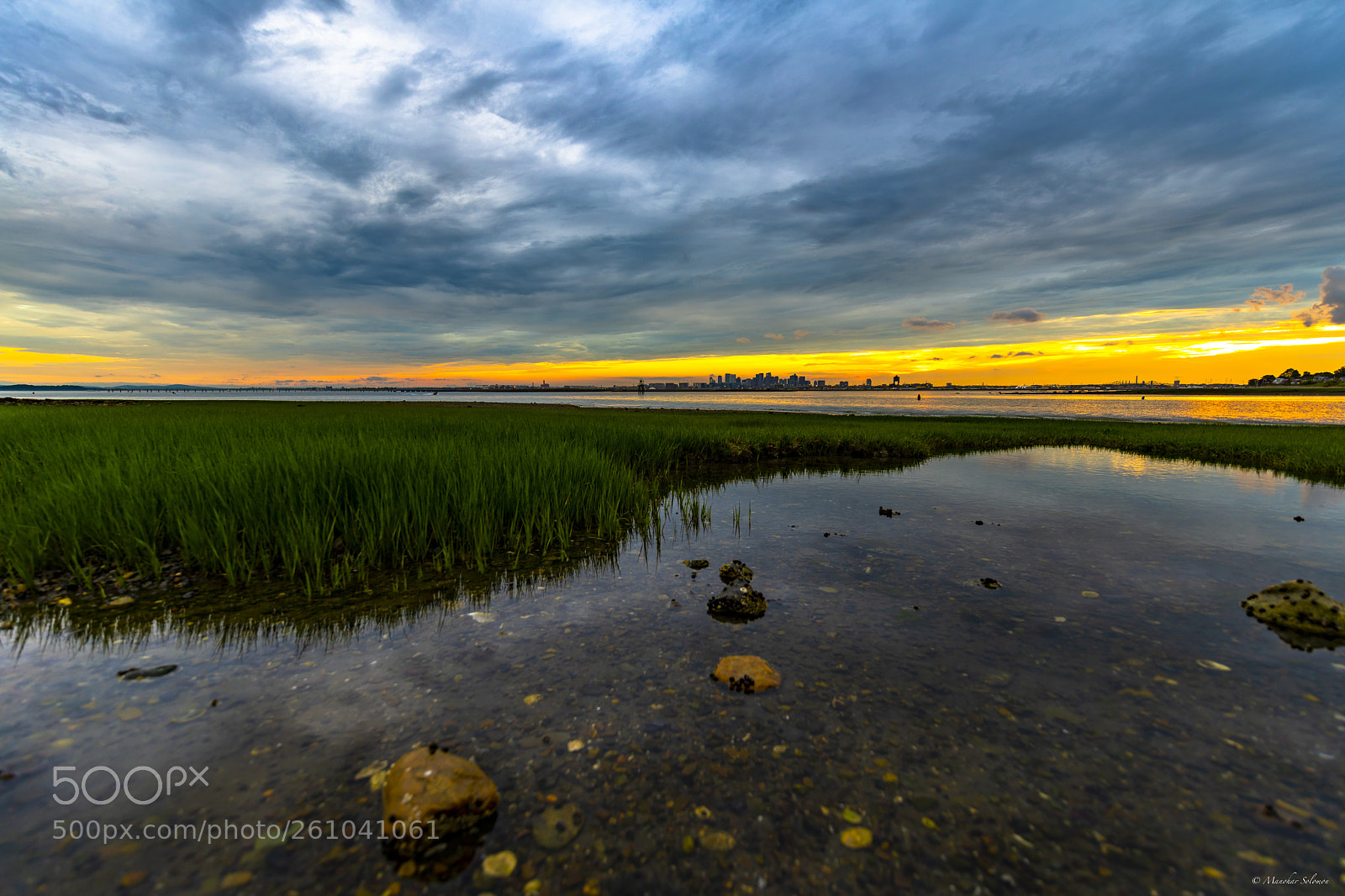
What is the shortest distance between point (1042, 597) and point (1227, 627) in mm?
1737

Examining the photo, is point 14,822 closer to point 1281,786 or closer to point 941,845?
point 941,845

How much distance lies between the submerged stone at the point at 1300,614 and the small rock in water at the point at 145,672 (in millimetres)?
11472

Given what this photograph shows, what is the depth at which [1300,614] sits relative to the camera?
584 centimetres

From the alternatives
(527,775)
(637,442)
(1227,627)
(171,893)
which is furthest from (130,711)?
(637,442)

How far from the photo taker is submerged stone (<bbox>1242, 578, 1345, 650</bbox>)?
556 cm

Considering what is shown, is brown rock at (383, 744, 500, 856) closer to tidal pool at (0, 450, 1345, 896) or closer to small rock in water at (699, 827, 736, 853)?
tidal pool at (0, 450, 1345, 896)

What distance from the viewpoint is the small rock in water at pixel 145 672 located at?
463 cm

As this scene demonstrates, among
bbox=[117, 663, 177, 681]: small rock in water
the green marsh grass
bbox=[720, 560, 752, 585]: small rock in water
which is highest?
the green marsh grass

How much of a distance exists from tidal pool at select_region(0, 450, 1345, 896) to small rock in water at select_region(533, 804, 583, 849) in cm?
7

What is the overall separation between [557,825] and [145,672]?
455 cm

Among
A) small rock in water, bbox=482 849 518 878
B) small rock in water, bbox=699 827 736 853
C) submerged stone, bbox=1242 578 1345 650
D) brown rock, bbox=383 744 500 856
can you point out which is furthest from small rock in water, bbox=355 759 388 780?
submerged stone, bbox=1242 578 1345 650

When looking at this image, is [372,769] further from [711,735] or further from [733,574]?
[733,574]

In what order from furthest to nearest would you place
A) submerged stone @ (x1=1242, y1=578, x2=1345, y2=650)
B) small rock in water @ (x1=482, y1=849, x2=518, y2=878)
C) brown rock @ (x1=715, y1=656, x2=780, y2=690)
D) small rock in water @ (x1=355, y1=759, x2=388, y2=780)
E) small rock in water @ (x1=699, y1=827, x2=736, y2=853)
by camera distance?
submerged stone @ (x1=1242, y1=578, x2=1345, y2=650) → brown rock @ (x1=715, y1=656, x2=780, y2=690) → small rock in water @ (x1=355, y1=759, x2=388, y2=780) → small rock in water @ (x1=699, y1=827, x2=736, y2=853) → small rock in water @ (x1=482, y1=849, x2=518, y2=878)

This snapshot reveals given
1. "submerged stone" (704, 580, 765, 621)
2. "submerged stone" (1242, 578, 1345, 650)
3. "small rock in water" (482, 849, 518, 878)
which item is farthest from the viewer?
"submerged stone" (704, 580, 765, 621)
